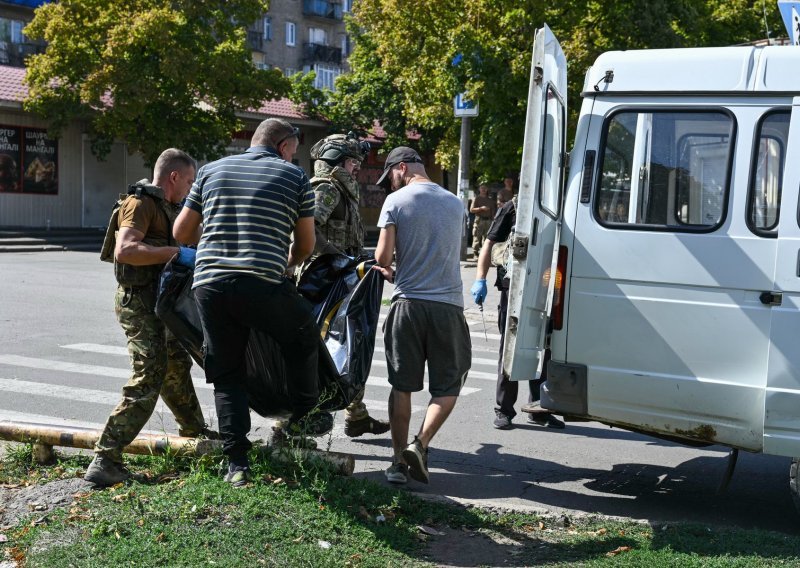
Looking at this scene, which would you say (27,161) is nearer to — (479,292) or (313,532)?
(479,292)

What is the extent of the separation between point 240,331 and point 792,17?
4961 millimetres

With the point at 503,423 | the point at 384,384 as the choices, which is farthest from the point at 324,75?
the point at 503,423

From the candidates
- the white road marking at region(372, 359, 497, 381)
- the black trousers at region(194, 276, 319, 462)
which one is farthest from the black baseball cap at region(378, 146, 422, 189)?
the white road marking at region(372, 359, 497, 381)

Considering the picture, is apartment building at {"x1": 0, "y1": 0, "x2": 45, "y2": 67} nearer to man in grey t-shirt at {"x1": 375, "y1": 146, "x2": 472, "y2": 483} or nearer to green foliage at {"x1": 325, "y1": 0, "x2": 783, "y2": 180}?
green foliage at {"x1": 325, "y1": 0, "x2": 783, "y2": 180}

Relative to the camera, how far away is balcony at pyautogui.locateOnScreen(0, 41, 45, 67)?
1583 inches

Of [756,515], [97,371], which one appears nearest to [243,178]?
[756,515]

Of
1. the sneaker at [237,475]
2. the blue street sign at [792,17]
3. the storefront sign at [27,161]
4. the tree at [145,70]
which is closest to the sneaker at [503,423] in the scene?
the sneaker at [237,475]

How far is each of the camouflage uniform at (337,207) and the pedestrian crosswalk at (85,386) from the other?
4.73 ft

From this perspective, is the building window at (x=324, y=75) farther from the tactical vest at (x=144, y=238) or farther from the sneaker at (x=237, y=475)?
the sneaker at (x=237, y=475)

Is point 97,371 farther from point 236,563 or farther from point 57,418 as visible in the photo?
point 236,563

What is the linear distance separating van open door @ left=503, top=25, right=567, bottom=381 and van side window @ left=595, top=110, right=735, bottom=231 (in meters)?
0.27

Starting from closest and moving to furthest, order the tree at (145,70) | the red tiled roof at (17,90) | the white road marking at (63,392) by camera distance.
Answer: the white road marking at (63,392)
the tree at (145,70)
the red tiled roof at (17,90)

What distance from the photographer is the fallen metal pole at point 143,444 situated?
5.38 meters

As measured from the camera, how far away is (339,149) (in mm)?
6590
